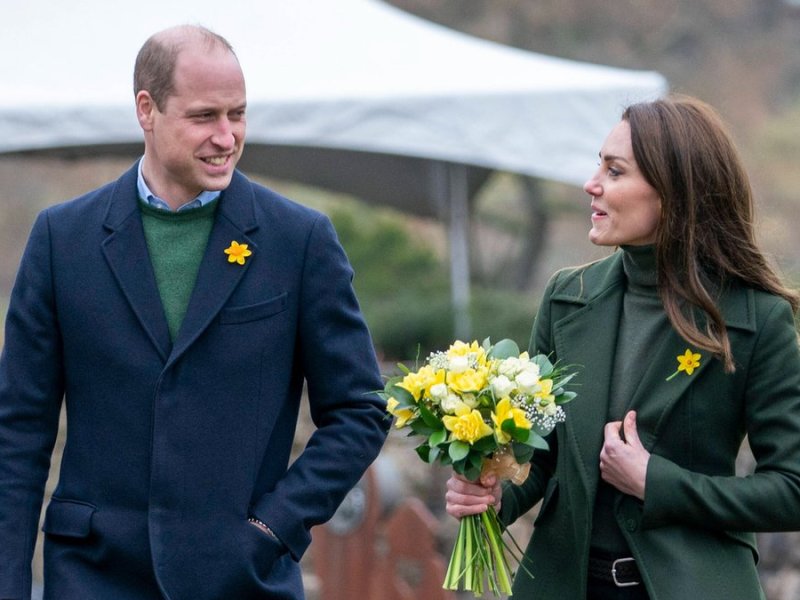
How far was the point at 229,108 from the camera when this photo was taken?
134 inches

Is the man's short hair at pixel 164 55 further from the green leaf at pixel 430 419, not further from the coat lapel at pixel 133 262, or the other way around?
the green leaf at pixel 430 419

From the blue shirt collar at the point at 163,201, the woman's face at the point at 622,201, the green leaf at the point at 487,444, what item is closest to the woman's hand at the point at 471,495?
the green leaf at the point at 487,444

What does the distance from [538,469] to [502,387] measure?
1.18ft

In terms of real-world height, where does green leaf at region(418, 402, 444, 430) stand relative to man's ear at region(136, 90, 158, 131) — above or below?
below

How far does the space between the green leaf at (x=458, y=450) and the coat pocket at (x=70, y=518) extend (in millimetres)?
780

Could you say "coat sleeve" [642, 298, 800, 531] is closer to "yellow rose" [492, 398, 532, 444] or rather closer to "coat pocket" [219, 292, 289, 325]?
"yellow rose" [492, 398, 532, 444]

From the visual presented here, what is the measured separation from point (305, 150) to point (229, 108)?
6403 millimetres

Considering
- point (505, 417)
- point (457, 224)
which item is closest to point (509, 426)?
point (505, 417)

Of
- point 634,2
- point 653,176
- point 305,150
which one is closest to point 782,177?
point 634,2

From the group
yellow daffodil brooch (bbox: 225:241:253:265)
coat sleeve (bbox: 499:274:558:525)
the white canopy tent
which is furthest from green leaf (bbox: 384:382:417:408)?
the white canopy tent

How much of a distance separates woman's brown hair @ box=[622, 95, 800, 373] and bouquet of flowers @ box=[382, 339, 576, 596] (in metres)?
0.34

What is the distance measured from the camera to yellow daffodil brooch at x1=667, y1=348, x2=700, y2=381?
11.1ft

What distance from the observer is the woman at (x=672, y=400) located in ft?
10.9

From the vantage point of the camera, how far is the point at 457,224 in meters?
9.66
